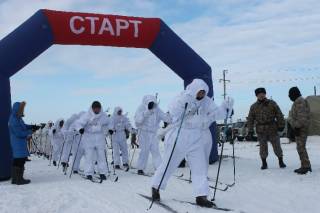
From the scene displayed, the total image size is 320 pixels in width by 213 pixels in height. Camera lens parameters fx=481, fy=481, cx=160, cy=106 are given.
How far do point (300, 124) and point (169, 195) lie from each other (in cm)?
337

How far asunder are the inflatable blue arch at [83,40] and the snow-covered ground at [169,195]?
2147 mm

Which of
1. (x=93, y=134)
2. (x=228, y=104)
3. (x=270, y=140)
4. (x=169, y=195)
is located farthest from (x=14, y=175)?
(x=270, y=140)

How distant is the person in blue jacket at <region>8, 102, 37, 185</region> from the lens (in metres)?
10.2

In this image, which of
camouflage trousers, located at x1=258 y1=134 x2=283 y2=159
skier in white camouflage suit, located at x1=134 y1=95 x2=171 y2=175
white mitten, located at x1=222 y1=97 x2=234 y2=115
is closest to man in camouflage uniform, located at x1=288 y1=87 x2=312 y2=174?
camouflage trousers, located at x1=258 y1=134 x2=283 y2=159

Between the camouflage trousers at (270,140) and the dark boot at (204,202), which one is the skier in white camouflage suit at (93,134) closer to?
the camouflage trousers at (270,140)

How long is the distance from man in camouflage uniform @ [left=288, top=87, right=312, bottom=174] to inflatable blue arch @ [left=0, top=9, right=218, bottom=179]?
10.6 ft

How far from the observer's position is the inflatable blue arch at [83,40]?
35.4ft

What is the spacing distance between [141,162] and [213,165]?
76.3 inches

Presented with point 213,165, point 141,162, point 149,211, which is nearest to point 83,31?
point 141,162

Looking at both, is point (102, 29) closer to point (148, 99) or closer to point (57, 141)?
point (148, 99)

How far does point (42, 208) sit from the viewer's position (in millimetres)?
6816

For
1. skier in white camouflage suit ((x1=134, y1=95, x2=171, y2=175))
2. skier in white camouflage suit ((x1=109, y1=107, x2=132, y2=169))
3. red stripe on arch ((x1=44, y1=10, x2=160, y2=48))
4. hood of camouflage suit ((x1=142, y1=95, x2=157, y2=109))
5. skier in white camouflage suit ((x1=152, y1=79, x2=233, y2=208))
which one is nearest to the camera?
skier in white camouflage suit ((x1=152, y1=79, x2=233, y2=208))

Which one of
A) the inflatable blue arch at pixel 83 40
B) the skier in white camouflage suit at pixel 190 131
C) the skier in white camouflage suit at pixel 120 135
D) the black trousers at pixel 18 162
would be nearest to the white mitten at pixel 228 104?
the skier in white camouflage suit at pixel 190 131

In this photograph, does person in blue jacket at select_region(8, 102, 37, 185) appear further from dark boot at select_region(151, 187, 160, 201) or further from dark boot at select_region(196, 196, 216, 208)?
dark boot at select_region(196, 196, 216, 208)
